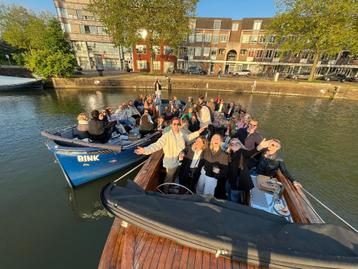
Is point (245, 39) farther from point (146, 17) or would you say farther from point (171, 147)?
point (171, 147)

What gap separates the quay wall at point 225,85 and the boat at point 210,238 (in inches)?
887

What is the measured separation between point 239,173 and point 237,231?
180cm

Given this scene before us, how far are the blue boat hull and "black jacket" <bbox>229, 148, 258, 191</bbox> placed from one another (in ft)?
10.9

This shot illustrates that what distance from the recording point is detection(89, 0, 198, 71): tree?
746 inches

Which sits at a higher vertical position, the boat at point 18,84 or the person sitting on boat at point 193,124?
the person sitting on boat at point 193,124

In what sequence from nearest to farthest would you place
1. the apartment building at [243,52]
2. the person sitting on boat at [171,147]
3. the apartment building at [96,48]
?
the person sitting on boat at [171,147] < the apartment building at [96,48] < the apartment building at [243,52]

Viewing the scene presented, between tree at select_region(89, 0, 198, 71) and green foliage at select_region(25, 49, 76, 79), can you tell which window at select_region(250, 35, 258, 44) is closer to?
tree at select_region(89, 0, 198, 71)

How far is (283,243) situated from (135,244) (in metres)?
1.43

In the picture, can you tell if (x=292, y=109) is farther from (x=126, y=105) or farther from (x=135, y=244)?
(x=135, y=244)

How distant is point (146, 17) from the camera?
19094 mm

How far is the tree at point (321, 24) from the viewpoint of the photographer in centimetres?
1844

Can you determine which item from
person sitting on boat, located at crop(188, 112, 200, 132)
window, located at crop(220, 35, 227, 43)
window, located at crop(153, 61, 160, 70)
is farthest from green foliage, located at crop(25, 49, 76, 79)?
window, located at crop(220, 35, 227, 43)

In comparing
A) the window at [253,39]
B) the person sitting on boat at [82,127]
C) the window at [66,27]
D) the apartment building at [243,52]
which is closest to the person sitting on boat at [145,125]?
the person sitting on boat at [82,127]

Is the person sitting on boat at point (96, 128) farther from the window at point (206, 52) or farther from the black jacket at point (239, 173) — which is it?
the window at point (206, 52)
